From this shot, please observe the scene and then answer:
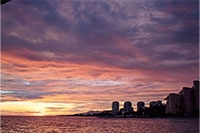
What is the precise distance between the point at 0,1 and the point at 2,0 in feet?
0.22

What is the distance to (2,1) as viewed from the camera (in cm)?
647

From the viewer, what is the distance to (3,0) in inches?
253

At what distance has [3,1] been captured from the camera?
21.3ft

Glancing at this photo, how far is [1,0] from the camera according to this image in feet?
20.9

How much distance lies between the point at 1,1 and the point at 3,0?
0.07 meters

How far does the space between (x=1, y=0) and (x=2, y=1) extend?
107 mm

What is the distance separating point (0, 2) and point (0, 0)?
12 cm

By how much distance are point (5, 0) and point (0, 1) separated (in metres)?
0.15

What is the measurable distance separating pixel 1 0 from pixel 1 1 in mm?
70

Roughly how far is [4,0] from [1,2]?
0.12 meters

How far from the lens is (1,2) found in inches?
255

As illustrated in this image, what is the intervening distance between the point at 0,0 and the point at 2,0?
85 millimetres

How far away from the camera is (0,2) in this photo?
21.1 ft

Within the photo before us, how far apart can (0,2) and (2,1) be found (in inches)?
2.8
